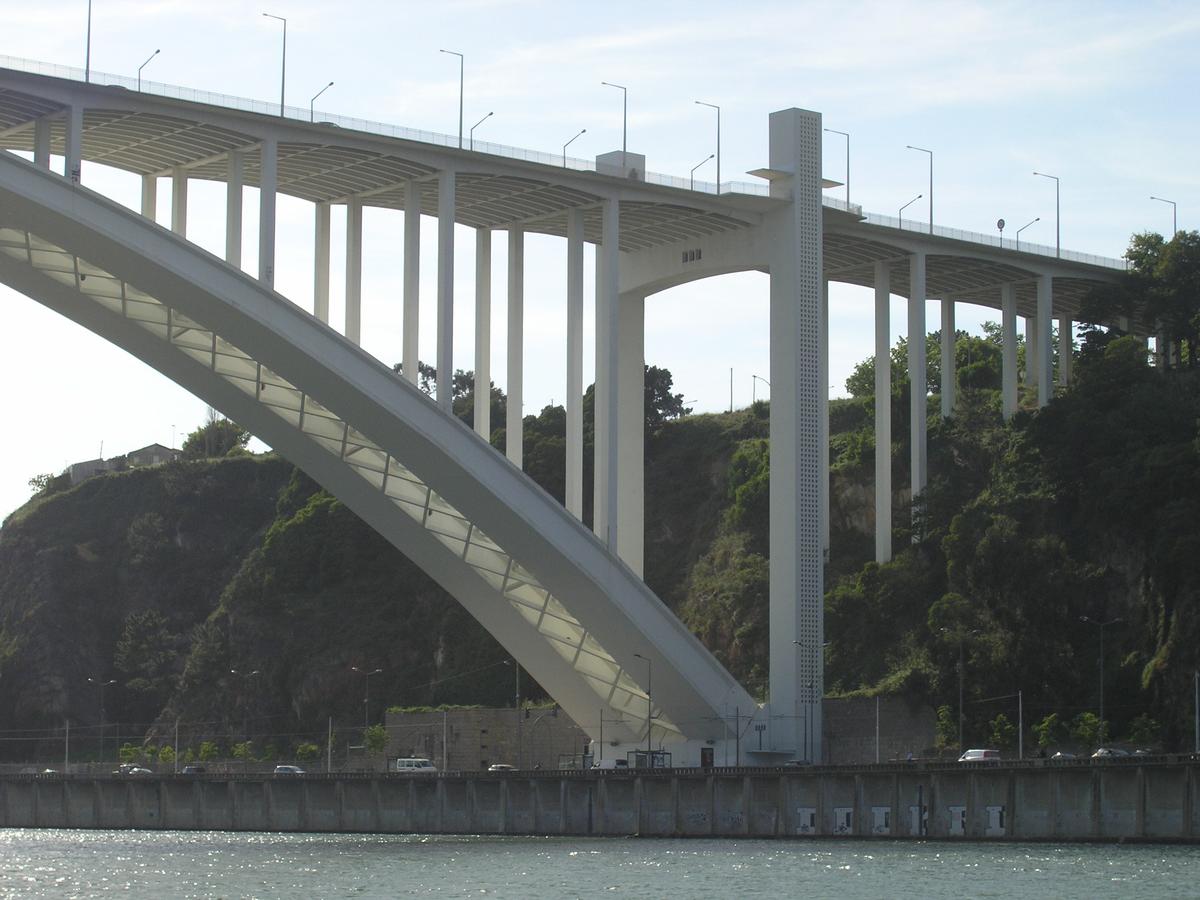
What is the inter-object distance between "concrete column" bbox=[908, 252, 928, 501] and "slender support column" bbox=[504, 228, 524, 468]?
52.8 feet

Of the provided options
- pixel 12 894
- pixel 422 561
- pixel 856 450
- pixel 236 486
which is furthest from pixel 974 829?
pixel 236 486

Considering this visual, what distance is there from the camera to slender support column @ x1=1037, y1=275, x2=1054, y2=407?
249ft

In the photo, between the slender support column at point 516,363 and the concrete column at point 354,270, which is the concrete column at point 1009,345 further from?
the concrete column at point 354,270

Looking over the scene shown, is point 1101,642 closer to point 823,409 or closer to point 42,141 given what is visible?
point 823,409

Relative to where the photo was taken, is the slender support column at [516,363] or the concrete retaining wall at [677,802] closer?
the concrete retaining wall at [677,802]

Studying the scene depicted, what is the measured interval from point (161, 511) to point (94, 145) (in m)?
64.0

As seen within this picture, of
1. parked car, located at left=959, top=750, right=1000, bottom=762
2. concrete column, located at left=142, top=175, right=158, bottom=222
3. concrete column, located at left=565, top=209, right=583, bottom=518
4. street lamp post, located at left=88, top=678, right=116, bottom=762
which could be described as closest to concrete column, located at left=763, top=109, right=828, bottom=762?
parked car, located at left=959, top=750, right=1000, bottom=762

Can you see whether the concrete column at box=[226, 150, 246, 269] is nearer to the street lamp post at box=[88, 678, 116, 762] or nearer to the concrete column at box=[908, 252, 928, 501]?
the concrete column at box=[908, 252, 928, 501]

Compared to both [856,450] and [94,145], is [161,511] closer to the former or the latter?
[856,450]

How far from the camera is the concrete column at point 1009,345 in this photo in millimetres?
75812

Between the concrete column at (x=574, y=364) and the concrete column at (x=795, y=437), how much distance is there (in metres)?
7.01

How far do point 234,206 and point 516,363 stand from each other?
10825mm

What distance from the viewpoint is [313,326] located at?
53.8 m

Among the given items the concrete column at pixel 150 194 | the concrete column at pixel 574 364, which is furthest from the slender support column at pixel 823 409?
the concrete column at pixel 150 194
